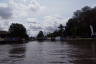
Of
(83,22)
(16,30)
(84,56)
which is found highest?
(83,22)

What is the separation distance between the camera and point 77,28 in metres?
121

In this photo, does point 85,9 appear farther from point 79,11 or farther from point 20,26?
point 20,26

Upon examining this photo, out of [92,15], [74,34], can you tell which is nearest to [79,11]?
[74,34]

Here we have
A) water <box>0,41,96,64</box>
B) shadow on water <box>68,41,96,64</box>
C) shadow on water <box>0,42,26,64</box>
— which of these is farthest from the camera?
shadow on water <box>0,42,26,64</box>

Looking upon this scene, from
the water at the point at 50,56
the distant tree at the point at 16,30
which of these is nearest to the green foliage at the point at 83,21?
the distant tree at the point at 16,30

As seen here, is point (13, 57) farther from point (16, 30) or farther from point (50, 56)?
point (16, 30)

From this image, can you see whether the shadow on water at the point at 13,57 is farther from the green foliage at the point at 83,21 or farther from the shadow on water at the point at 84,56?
the green foliage at the point at 83,21

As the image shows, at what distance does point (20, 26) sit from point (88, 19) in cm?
3753

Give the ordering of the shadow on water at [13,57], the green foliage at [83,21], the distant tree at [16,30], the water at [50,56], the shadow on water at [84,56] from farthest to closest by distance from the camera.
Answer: the distant tree at [16,30] < the green foliage at [83,21] < the shadow on water at [13,57] < the water at [50,56] < the shadow on water at [84,56]

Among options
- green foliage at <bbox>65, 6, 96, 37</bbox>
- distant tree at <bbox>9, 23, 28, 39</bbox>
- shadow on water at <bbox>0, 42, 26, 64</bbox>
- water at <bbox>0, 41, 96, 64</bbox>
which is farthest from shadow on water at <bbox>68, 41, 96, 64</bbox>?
distant tree at <bbox>9, 23, 28, 39</bbox>

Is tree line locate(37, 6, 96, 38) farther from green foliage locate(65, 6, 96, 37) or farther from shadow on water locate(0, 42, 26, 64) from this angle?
shadow on water locate(0, 42, 26, 64)

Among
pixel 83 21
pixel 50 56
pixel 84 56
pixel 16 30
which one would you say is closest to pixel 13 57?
pixel 50 56

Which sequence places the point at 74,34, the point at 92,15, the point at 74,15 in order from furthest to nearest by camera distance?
the point at 74,15 < the point at 74,34 < the point at 92,15

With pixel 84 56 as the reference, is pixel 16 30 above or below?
above
